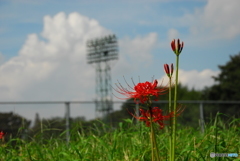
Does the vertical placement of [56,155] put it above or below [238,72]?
below

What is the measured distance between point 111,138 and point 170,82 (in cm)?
225

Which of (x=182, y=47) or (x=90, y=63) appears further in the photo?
(x=90, y=63)

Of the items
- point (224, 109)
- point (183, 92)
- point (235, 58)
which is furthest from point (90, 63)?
point (224, 109)

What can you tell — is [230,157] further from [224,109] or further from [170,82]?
[224,109]

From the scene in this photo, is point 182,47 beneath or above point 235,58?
beneath

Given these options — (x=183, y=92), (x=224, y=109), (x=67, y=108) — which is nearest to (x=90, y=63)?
(x=183, y=92)

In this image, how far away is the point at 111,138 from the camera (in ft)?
14.8

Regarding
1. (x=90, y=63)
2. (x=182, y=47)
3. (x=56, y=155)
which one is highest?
(x=90, y=63)

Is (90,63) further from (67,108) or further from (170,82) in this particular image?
(170,82)

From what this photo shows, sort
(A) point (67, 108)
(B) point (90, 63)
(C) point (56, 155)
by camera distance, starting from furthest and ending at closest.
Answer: (B) point (90, 63) < (A) point (67, 108) < (C) point (56, 155)

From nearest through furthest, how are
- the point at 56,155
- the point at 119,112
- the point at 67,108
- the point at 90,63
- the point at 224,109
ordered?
1. the point at 56,155
2. the point at 67,108
3. the point at 119,112
4. the point at 224,109
5. the point at 90,63

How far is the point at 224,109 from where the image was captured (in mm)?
12336

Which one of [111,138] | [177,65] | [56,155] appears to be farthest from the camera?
[111,138]

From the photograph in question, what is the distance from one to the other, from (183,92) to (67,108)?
43.0 metres
